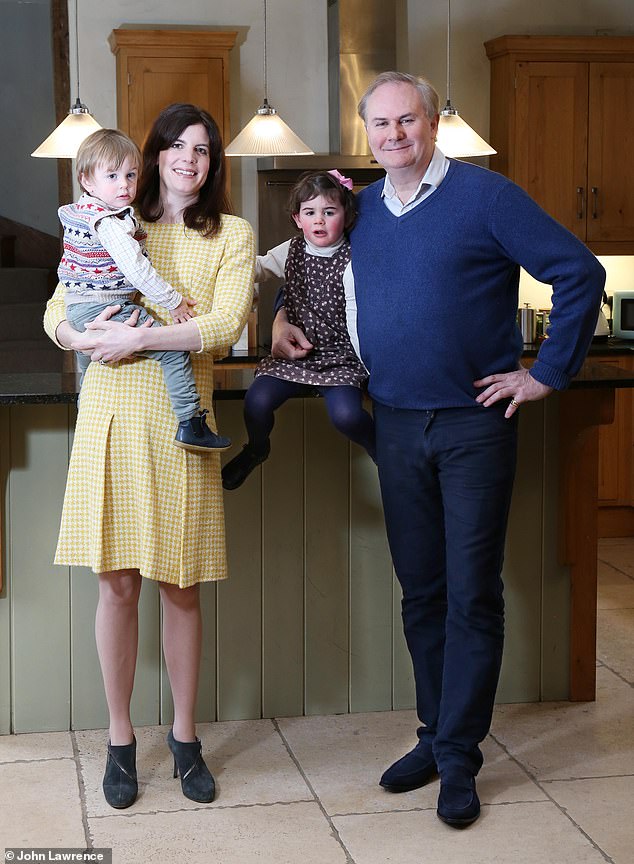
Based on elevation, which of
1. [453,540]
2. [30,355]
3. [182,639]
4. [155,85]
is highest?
[155,85]

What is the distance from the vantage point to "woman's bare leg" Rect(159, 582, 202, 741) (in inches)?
109

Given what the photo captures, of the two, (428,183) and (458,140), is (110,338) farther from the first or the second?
(458,140)

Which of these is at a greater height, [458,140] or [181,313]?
[458,140]

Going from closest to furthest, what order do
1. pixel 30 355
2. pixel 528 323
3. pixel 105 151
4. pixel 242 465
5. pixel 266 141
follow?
pixel 105 151
pixel 242 465
pixel 266 141
pixel 30 355
pixel 528 323

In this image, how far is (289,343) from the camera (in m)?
2.90

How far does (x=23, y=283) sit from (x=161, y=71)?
1.23m

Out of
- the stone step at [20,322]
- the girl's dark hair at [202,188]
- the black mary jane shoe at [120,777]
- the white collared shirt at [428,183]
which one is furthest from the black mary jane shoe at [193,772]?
the stone step at [20,322]

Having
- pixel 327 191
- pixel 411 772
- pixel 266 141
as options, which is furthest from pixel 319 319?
pixel 266 141

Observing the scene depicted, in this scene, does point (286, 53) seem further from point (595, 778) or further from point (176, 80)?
point (595, 778)

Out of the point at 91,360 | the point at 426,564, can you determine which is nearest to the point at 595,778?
the point at 426,564

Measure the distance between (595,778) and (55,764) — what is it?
1.38 meters

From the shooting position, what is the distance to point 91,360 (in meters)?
2.69

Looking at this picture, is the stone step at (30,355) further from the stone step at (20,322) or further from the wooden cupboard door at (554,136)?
the wooden cupboard door at (554,136)

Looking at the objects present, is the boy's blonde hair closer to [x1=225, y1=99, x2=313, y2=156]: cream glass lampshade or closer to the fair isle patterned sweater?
the fair isle patterned sweater
